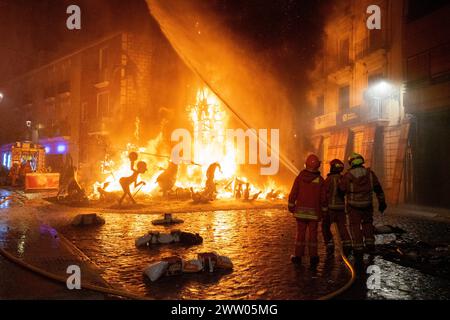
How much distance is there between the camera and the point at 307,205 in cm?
626

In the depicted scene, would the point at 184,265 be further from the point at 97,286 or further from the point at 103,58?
the point at 103,58

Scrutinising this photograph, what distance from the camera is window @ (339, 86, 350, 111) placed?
23344 millimetres

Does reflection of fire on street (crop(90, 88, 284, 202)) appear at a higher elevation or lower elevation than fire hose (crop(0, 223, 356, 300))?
higher

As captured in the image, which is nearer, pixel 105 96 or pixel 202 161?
pixel 202 161

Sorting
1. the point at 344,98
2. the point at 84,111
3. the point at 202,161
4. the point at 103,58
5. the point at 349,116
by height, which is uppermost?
the point at 103,58

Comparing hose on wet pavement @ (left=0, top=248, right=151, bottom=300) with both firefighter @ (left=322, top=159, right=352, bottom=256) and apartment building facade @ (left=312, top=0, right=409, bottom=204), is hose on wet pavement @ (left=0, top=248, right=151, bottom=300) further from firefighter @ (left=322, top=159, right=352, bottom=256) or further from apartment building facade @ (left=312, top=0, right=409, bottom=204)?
apartment building facade @ (left=312, top=0, right=409, bottom=204)

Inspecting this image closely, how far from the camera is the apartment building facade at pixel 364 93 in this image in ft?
59.5

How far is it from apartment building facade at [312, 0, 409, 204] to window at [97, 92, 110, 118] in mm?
16286

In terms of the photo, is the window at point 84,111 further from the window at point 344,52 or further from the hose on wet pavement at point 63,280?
the hose on wet pavement at point 63,280

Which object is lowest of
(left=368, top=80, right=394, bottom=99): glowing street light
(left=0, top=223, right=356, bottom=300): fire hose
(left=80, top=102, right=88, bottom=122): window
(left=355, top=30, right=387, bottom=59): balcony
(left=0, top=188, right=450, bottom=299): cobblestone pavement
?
(left=0, top=188, right=450, bottom=299): cobblestone pavement


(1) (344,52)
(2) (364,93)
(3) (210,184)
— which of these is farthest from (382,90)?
(3) (210,184)

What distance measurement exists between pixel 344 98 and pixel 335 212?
60.4ft

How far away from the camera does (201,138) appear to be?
2319 cm

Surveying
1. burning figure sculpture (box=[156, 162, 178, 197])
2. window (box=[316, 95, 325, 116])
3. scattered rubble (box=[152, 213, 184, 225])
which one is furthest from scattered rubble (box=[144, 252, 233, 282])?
window (box=[316, 95, 325, 116])
